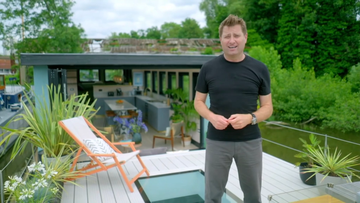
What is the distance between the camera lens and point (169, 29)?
55438 mm

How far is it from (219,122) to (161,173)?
2596mm

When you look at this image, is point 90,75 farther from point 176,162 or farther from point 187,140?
point 176,162

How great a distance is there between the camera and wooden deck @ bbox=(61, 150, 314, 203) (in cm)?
345

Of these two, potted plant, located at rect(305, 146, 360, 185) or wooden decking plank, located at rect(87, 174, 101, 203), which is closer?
wooden decking plank, located at rect(87, 174, 101, 203)

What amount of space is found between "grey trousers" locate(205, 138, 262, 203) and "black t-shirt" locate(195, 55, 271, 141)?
5 centimetres

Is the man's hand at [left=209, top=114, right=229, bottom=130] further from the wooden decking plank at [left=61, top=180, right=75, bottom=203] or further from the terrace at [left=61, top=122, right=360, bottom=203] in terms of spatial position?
the wooden decking plank at [left=61, top=180, right=75, bottom=203]

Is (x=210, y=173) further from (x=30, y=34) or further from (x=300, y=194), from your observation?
(x=30, y=34)

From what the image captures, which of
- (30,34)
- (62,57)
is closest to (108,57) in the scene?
(62,57)

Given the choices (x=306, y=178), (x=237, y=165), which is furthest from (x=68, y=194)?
(x=306, y=178)

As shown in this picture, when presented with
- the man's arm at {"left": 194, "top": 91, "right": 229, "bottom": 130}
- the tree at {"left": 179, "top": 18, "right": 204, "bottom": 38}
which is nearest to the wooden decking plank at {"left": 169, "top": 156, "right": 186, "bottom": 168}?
the man's arm at {"left": 194, "top": 91, "right": 229, "bottom": 130}

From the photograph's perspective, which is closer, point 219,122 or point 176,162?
point 219,122

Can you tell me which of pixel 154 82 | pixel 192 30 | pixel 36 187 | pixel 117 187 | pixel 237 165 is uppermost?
pixel 192 30

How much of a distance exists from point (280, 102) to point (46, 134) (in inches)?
478

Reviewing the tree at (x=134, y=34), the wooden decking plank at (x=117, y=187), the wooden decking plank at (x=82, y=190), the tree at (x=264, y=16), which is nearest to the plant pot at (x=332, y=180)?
the wooden decking plank at (x=117, y=187)
